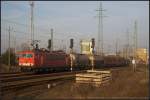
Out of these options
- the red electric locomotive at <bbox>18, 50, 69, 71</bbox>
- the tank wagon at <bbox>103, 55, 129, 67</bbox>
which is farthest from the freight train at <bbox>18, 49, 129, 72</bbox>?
the tank wagon at <bbox>103, 55, 129, 67</bbox>

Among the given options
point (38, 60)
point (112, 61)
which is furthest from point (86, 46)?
point (112, 61)

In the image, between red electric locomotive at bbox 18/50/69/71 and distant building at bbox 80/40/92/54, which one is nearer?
distant building at bbox 80/40/92/54

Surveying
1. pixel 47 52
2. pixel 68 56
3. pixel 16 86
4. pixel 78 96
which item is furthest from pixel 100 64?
pixel 78 96

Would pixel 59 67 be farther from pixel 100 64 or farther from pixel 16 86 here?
pixel 16 86

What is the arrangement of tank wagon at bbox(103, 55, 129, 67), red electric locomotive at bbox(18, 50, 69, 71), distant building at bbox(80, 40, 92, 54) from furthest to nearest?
tank wagon at bbox(103, 55, 129, 67), red electric locomotive at bbox(18, 50, 69, 71), distant building at bbox(80, 40, 92, 54)

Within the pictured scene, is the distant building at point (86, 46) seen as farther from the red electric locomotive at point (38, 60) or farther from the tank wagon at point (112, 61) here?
the tank wagon at point (112, 61)

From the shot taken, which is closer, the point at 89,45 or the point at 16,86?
the point at 16,86

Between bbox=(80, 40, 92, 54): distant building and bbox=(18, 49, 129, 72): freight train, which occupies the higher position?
bbox=(80, 40, 92, 54): distant building

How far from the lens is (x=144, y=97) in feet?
45.3

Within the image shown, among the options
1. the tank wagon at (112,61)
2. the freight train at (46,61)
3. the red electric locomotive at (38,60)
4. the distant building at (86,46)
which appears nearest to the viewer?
the distant building at (86,46)

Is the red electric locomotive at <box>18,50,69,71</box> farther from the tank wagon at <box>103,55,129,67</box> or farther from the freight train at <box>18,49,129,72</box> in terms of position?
the tank wagon at <box>103,55,129,67</box>

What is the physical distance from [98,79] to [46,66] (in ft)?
79.5

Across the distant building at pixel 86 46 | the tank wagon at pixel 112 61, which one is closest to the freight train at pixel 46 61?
the distant building at pixel 86 46

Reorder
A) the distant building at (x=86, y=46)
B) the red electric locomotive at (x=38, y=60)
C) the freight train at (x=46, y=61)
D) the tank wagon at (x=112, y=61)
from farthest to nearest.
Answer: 1. the tank wagon at (x=112, y=61)
2. the freight train at (x=46, y=61)
3. the red electric locomotive at (x=38, y=60)
4. the distant building at (x=86, y=46)
